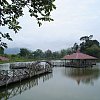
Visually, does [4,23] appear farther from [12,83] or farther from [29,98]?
[12,83]

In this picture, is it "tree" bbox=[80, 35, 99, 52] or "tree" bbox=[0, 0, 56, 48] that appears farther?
"tree" bbox=[80, 35, 99, 52]

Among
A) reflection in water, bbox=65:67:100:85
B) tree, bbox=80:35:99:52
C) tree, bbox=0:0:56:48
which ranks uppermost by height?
tree, bbox=80:35:99:52

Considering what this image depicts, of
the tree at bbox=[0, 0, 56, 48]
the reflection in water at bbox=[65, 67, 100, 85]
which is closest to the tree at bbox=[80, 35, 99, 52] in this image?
the reflection in water at bbox=[65, 67, 100, 85]

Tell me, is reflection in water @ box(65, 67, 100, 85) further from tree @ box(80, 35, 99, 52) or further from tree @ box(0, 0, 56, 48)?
tree @ box(80, 35, 99, 52)

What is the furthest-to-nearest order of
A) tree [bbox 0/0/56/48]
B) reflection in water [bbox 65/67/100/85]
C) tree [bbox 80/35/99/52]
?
tree [bbox 80/35/99/52], reflection in water [bbox 65/67/100/85], tree [bbox 0/0/56/48]

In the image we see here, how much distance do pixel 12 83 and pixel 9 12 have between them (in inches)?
648

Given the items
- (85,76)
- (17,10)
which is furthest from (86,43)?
(17,10)

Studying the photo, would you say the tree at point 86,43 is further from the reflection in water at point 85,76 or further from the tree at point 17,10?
the tree at point 17,10

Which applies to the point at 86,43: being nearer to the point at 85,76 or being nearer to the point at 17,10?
the point at 85,76

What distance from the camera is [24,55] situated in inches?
3538

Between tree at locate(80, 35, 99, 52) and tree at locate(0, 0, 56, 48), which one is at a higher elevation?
tree at locate(80, 35, 99, 52)

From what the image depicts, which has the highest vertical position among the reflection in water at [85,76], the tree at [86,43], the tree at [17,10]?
the tree at [86,43]

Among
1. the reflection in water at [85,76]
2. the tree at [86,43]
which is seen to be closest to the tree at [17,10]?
the reflection in water at [85,76]

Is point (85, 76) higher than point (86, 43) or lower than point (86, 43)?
lower
